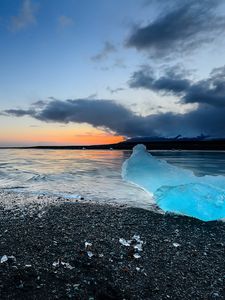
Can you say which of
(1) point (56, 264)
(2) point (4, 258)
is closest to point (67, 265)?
(1) point (56, 264)

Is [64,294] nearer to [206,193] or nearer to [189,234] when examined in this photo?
[189,234]

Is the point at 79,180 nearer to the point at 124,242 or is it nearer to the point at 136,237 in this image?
the point at 136,237

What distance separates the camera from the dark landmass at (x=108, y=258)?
331 cm

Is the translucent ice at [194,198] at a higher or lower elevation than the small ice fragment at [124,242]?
higher

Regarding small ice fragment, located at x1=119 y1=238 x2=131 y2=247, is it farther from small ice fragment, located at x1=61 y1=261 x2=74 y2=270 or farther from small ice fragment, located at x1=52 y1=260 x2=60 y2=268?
small ice fragment, located at x1=52 y1=260 x2=60 y2=268

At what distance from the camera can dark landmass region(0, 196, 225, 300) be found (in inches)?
130

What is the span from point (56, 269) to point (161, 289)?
1512 millimetres

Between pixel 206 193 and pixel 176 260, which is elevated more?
pixel 206 193

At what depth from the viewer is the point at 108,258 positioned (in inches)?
161

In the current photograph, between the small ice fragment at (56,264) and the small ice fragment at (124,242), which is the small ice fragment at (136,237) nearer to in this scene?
the small ice fragment at (124,242)

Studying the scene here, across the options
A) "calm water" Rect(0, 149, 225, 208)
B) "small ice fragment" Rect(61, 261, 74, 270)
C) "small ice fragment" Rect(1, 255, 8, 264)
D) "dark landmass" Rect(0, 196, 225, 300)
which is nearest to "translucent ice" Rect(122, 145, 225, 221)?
"dark landmass" Rect(0, 196, 225, 300)

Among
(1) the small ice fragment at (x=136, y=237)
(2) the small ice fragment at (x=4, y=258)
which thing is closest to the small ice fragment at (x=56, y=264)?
(2) the small ice fragment at (x=4, y=258)

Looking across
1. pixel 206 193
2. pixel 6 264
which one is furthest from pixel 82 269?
pixel 206 193

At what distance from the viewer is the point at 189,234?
17.3ft
